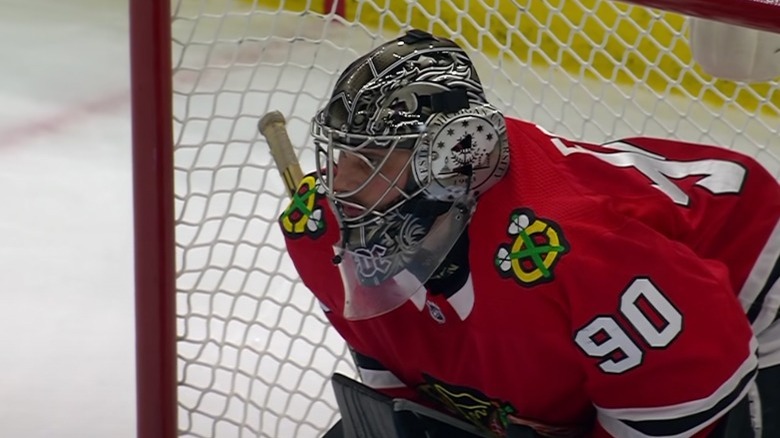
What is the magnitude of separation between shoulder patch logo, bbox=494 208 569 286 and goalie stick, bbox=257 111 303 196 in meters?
0.29

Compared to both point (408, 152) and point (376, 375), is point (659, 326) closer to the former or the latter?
point (408, 152)

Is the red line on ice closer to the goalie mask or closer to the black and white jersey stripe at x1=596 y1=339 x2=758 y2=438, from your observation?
the goalie mask

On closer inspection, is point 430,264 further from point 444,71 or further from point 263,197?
point 263,197

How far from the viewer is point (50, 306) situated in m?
1.85

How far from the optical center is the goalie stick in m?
A: 1.22

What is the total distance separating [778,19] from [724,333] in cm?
27

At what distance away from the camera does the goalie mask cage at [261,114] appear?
43.6 inches

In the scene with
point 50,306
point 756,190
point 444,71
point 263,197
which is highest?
point 444,71

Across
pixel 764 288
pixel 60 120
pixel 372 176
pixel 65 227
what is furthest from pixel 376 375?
pixel 60 120

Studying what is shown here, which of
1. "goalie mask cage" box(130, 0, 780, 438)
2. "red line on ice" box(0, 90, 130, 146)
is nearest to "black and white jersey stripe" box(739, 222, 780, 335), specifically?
"goalie mask cage" box(130, 0, 780, 438)

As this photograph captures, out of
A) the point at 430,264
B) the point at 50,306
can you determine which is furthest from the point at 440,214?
the point at 50,306

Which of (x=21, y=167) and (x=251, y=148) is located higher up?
(x=251, y=148)

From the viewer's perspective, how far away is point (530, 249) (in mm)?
1011

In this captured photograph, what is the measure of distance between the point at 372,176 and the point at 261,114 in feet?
1.46
